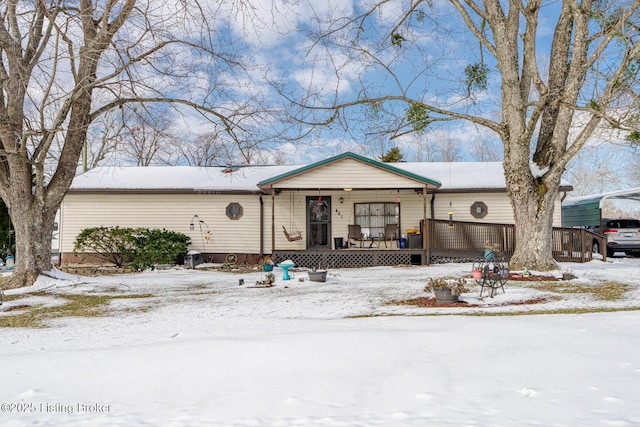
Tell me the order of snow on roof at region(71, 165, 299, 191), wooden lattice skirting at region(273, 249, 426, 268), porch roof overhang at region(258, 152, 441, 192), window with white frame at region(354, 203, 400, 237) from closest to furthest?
porch roof overhang at region(258, 152, 441, 192)
wooden lattice skirting at region(273, 249, 426, 268)
snow on roof at region(71, 165, 299, 191)
window with white frame at region(354, 203, 400, 237)

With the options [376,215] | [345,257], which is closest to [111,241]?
[345,257]

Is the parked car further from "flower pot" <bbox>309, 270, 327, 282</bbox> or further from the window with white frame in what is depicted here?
"flower pot" <bbox>309, 270, 327, 282</bbox>

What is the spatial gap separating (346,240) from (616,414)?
14124mm

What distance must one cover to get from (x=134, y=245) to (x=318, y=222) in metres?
6.33

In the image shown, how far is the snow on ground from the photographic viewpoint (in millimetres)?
2605

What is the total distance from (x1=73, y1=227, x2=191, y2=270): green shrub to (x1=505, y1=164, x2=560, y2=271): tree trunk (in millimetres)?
10485

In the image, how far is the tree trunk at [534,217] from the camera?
1141cm

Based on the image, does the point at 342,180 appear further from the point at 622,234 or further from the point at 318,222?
the point at 622,234

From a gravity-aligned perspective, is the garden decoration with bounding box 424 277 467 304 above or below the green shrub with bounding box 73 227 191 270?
below

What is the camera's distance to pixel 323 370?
346 cm

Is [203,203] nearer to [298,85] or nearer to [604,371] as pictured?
[298,85]

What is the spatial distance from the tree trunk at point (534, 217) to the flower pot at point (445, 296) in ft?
15.5

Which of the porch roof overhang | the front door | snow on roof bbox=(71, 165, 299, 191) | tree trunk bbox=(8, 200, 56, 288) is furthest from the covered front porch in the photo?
tree trunk bbox=(8, 200, 56, 288)

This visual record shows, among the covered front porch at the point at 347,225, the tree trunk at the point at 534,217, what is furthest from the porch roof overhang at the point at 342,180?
the tree trunk at the point at 534,217
